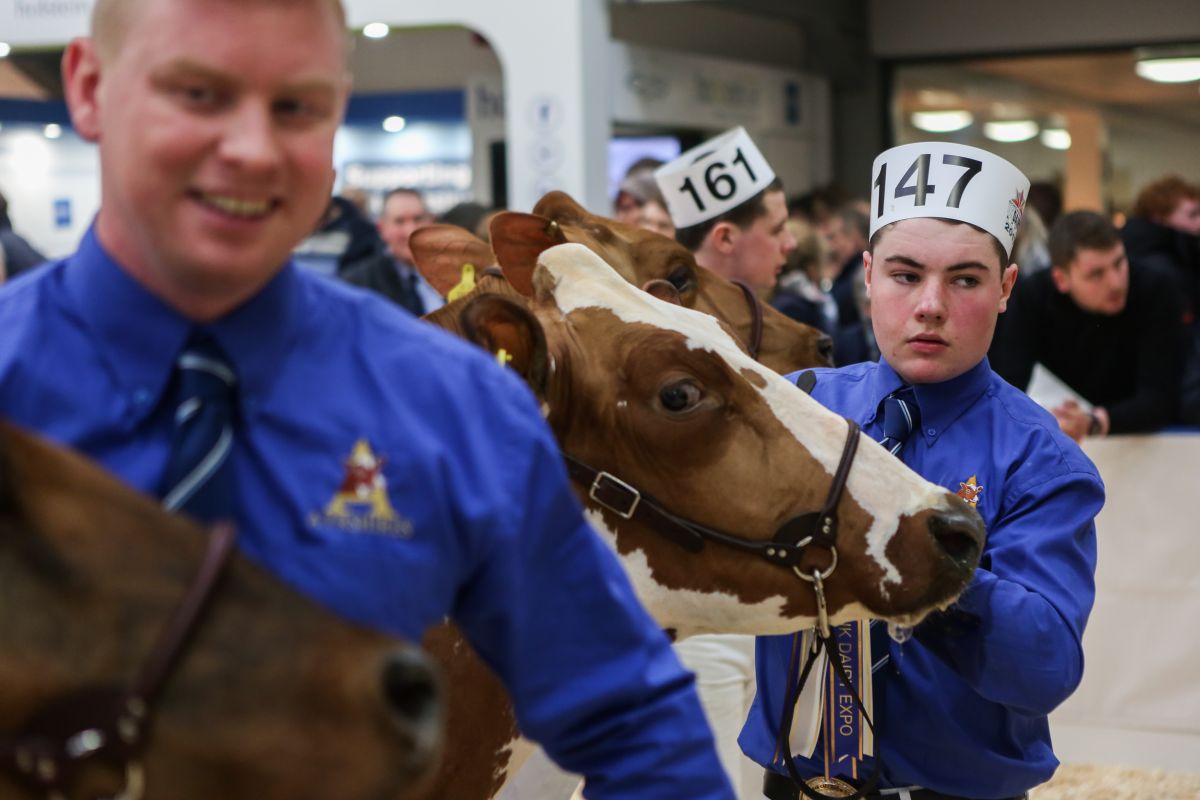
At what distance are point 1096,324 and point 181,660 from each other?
5269 mm

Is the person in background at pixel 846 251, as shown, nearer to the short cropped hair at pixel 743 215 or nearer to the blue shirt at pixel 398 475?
the short cropped hair at pixel 743 215

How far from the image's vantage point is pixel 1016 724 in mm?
2471

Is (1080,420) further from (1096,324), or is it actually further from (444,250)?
(444,250)

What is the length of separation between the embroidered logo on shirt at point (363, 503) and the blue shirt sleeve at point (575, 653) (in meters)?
0.13

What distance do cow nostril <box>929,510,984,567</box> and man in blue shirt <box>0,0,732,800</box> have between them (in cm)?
68

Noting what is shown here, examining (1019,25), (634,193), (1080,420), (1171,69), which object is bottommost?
(1080,420)

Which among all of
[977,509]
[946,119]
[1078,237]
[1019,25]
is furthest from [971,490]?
[946,119]

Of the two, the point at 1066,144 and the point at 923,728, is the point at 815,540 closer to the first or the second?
the point at 923,728

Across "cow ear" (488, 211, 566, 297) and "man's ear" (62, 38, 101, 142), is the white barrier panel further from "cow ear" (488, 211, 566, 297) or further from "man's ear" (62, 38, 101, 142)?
"man's ear" (62, 38, 101, 142)

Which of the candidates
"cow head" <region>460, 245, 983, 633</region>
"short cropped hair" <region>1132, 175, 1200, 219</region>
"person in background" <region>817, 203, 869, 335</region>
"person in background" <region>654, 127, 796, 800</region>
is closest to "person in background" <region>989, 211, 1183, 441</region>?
"person in background" <region>817, 203, 869, 335</region>

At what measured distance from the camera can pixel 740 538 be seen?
2248 mm

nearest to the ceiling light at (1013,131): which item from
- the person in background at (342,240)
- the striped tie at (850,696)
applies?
the person in background at (342,240)

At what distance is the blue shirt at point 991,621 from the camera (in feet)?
7.37

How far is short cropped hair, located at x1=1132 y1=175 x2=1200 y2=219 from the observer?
7992 mm
